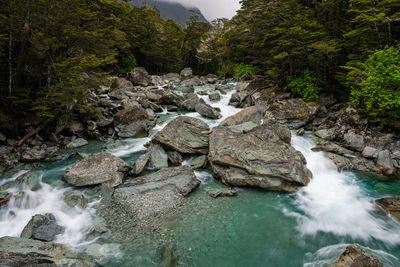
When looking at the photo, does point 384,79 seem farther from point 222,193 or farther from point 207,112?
point 207,112

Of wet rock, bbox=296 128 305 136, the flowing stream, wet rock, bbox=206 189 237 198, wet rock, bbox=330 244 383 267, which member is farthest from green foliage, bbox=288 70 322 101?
wet rock, bbox=330 244 383 267

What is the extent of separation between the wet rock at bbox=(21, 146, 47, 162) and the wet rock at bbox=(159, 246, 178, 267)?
7329 millimetres

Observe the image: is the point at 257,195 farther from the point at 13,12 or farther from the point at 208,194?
the point at 13,12

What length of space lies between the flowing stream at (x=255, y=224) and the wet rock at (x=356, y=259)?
2.19ft

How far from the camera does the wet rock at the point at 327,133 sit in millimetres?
10391

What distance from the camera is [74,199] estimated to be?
5887 millimetres

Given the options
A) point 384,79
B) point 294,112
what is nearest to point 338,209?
point 384,79

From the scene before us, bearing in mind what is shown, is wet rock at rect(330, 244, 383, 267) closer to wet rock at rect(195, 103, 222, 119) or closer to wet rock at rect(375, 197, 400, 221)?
wet rock at rect(375, 197, 400, 221)

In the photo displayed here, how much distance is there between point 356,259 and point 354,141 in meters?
7.90

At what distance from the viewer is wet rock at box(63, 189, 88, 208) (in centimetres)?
575

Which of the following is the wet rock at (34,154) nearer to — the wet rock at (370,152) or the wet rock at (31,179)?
the wet rock at (31,179)

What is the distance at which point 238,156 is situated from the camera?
7.34m

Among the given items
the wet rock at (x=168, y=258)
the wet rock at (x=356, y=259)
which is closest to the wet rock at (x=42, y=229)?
the wet rock at (x=168, y=258)

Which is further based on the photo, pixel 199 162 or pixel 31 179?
pixel 199 162
